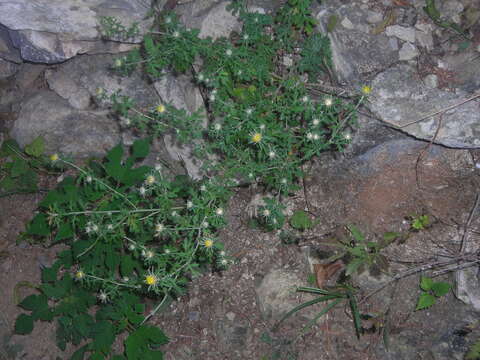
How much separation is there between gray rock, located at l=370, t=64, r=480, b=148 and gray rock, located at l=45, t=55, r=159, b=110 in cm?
226

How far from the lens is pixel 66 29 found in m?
4.08

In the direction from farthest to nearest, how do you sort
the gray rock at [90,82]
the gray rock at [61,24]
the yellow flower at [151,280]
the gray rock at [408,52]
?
the gray rock at [90,82], the gray rock at [61,24], the gray rock at [408,52], the yellow flower at [151,280]

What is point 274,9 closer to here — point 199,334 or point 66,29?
point 66,29

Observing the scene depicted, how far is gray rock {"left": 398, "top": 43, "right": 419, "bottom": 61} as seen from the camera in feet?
12.3

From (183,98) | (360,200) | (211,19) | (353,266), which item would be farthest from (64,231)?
(360,200)

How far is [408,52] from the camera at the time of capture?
375 cm

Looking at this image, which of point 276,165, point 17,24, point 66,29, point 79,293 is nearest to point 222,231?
point 276,165

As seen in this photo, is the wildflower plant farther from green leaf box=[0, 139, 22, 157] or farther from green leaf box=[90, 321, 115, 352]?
green leaf box=[0, 139, 22, 157]

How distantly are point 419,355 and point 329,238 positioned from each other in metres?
1.12

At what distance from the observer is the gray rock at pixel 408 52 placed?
12.3ft

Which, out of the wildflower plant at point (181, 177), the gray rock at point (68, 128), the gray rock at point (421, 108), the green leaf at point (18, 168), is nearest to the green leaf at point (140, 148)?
the wildflower plant at point (181, 177)

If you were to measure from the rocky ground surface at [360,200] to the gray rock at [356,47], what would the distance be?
1cm

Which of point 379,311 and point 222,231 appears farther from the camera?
point 222,231

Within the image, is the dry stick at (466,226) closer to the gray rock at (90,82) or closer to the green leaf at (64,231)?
the gray rock at (90,82)
